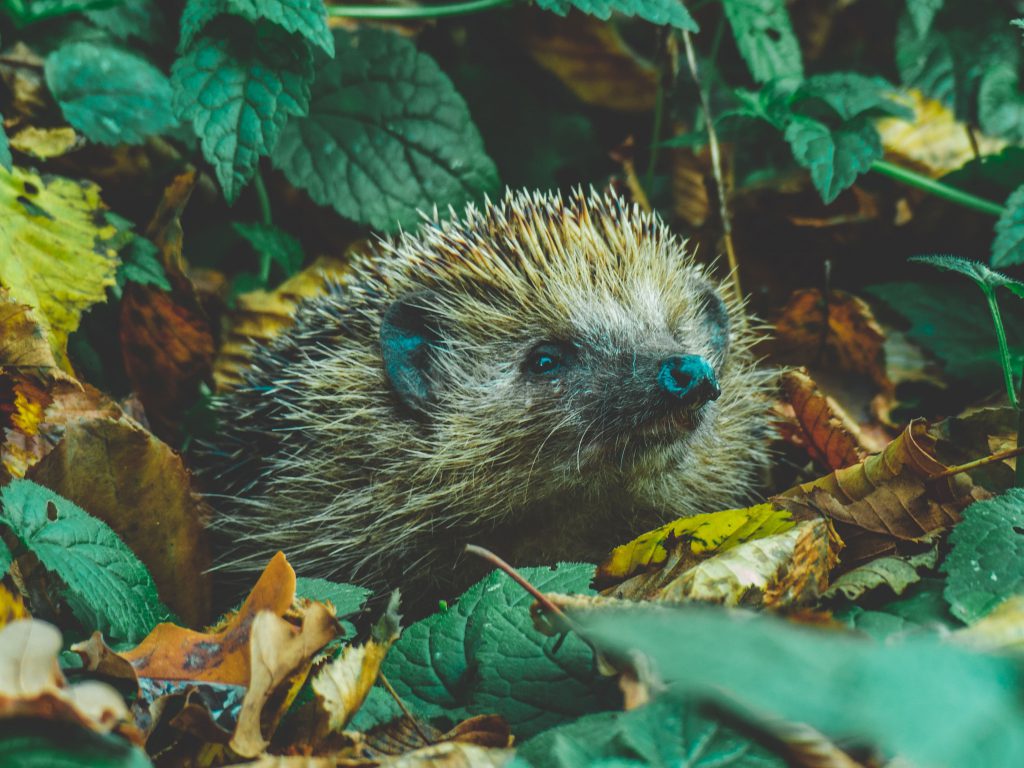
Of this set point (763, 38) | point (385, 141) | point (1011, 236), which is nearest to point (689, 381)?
point (1011, 236)

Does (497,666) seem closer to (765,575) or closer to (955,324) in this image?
(765,575)

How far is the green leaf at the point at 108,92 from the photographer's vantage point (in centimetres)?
340

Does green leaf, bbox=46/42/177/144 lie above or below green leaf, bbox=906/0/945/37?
below

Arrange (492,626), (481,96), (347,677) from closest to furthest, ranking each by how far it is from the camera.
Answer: (347,677), (492,626), (481,96)

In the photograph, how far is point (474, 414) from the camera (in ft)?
10.4

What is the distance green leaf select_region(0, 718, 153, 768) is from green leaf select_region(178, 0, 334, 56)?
6.77 feet

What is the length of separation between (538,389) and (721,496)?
853 mm

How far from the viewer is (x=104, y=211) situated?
11.2 ft

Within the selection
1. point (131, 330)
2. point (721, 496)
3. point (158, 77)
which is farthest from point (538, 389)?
point (158, 77)

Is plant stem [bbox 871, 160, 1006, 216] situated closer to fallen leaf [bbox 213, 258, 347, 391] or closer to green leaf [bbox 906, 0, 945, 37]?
green leaf [bbox 906, 0, 945, 37]

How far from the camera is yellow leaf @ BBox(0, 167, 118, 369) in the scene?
10.0 feet

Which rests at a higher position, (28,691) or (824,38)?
(824,38)

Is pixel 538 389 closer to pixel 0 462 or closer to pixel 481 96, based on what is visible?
pixel 0 462

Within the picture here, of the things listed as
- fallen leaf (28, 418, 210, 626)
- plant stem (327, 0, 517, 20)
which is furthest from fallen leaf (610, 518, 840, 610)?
plant stem (327, 0, 517, 20)
